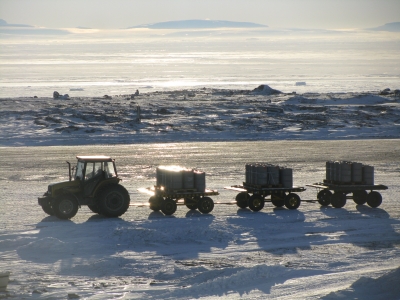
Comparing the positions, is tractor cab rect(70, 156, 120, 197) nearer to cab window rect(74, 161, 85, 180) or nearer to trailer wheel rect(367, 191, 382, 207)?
cab window rect(74, 161, 85, 180)

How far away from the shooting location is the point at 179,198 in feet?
62.3

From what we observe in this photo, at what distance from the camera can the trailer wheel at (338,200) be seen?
20.4 meters

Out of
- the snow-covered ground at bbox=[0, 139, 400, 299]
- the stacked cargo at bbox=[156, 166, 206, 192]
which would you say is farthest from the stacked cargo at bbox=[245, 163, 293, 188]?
the stacked cargo at bbox=[156, 166, 206, 192]

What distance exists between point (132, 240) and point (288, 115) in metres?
33.4

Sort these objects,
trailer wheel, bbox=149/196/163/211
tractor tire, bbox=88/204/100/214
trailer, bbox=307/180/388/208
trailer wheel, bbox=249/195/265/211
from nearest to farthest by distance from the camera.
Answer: tractor tire, bbox=88/204/100/214
trailer wheel, bbox=149/196/163/211
trailer wheel, bbox=249/195/265/211
trailer, bbox=307/180/388/208

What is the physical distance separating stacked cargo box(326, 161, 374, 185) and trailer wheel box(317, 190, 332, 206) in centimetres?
44

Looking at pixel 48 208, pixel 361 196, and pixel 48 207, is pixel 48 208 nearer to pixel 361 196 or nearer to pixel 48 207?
pixel 48 207

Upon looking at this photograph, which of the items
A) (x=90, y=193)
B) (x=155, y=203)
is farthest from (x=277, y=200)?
(x=90, y=193)

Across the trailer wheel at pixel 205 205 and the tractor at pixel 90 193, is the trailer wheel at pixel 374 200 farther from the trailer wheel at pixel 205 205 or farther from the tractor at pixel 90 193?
the tractor at pixel 90 193

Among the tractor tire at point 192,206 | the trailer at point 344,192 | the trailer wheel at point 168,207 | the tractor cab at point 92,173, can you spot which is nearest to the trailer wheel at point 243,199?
the tractor tire at point 192,206

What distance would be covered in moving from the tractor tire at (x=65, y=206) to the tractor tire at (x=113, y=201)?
716 millimetres

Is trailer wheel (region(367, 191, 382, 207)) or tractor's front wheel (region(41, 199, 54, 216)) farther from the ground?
tractor's front wheel (region(41, 199, 54, 216))

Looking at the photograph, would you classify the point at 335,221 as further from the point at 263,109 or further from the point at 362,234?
the point at 263,109

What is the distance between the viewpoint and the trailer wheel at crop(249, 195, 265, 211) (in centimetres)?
1969
